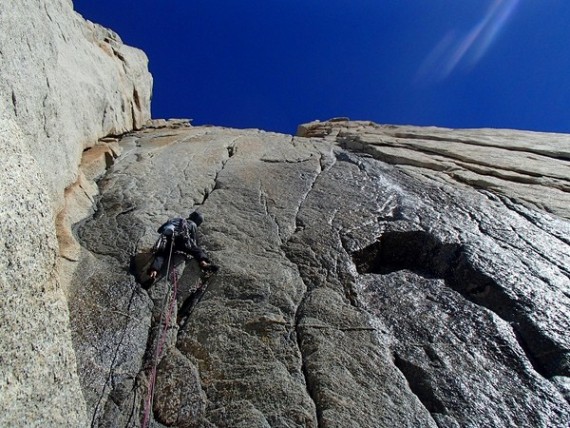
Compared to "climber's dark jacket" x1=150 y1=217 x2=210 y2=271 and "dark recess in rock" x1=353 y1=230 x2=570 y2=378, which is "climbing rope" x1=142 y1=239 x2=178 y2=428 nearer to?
"climber's dark jacket" x1=150 y1=217 x2=210 y2=271

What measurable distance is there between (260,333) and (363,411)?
5.60 feet

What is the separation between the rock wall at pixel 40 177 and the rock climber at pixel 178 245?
1.67m

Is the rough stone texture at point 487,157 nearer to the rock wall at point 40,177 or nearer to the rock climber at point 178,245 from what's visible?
the rock climber at point 178,245

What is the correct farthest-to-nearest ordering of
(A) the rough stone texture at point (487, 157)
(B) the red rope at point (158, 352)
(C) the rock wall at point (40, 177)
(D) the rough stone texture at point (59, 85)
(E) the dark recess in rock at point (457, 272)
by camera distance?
(A) the rough stone texture at point (487, 157) → (D) the rough stone texture at point (59, 85) → (E) the dark recess in rock at point (457, 272) → (B) the red rope at point (158, 352) → (C) the rock wall at point (40, 177)

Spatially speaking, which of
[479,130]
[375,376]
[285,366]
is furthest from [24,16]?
[479,130]

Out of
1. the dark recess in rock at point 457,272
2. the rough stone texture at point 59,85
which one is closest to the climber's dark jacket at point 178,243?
the rough stone texture at point 59,85

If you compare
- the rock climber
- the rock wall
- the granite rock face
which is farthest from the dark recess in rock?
the rock wall

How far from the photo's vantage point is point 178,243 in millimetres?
7926

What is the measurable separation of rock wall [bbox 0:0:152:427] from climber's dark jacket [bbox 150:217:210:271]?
1.69 metres

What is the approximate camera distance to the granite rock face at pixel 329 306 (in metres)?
5.46

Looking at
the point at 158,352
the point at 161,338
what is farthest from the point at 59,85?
the point at 158,352

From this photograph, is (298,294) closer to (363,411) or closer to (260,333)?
(260,333)

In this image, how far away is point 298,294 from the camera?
7.13 m

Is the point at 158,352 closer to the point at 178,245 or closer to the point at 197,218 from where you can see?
the point at 178,245
